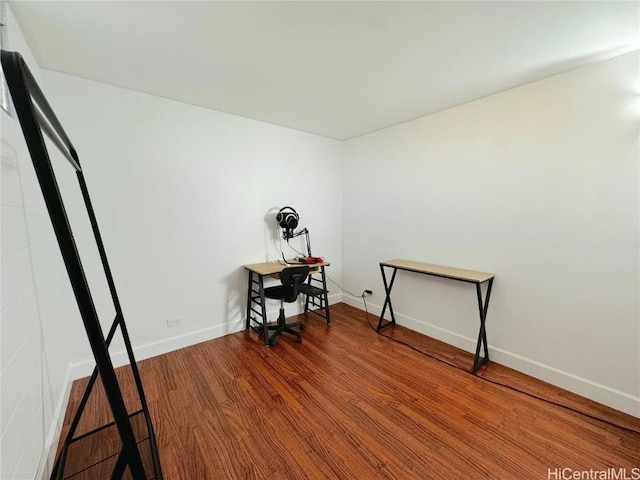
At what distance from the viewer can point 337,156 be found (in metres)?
4.03

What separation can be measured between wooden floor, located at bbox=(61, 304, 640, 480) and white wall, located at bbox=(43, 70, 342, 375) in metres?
0.54

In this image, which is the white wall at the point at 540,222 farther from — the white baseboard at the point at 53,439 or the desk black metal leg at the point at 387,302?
the white baseboard at the point at 53,439

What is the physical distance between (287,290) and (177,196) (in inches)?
58.0

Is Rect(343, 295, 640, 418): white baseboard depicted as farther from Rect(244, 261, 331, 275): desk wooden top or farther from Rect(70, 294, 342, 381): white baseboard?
Rect(70, 294, 342, 381): white baseboard

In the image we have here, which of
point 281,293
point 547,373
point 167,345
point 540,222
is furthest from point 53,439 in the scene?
point 540,222

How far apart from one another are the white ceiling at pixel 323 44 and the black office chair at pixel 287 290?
5.58 feet

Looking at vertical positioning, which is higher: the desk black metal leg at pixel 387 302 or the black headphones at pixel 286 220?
the black headphones at pixel 286 220

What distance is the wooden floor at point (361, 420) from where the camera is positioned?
154 cm

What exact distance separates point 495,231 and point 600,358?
1.19m

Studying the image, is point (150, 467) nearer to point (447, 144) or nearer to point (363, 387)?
point (363, 387)

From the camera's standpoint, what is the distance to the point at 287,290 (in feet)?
9.53

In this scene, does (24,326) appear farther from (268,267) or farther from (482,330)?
(482,330)

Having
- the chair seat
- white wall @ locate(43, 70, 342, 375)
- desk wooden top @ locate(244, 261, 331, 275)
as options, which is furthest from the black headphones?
the chair seat

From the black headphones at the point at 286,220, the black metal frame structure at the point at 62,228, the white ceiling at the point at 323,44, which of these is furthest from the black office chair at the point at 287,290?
the black metal frame structure at the point at 62,228
